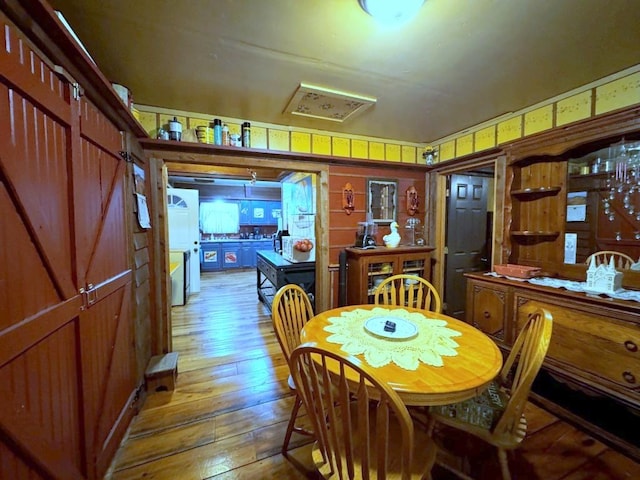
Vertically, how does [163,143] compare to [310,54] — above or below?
below

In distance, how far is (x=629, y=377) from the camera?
1573mm

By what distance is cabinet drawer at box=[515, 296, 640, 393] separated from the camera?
1.58m

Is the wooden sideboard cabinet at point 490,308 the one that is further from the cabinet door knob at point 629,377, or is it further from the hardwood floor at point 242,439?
the cabinet door knob at point 629,377

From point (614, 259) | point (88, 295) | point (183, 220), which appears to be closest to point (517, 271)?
point (614, 259)

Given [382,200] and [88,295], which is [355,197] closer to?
[382,200]

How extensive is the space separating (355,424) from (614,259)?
7.74 feet

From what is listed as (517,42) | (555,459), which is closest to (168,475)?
(555,459)

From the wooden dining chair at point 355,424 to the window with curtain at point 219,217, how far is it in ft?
24.3

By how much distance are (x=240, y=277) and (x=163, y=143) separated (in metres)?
4.89

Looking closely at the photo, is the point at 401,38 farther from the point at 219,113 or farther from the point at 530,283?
the point at 530,283

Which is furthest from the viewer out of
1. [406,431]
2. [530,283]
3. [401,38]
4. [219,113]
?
[219,113]

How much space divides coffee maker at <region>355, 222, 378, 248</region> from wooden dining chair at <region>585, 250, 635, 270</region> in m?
1.91

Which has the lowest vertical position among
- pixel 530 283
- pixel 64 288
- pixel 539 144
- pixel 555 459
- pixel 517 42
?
pixel 555 459

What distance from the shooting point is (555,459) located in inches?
59.5
